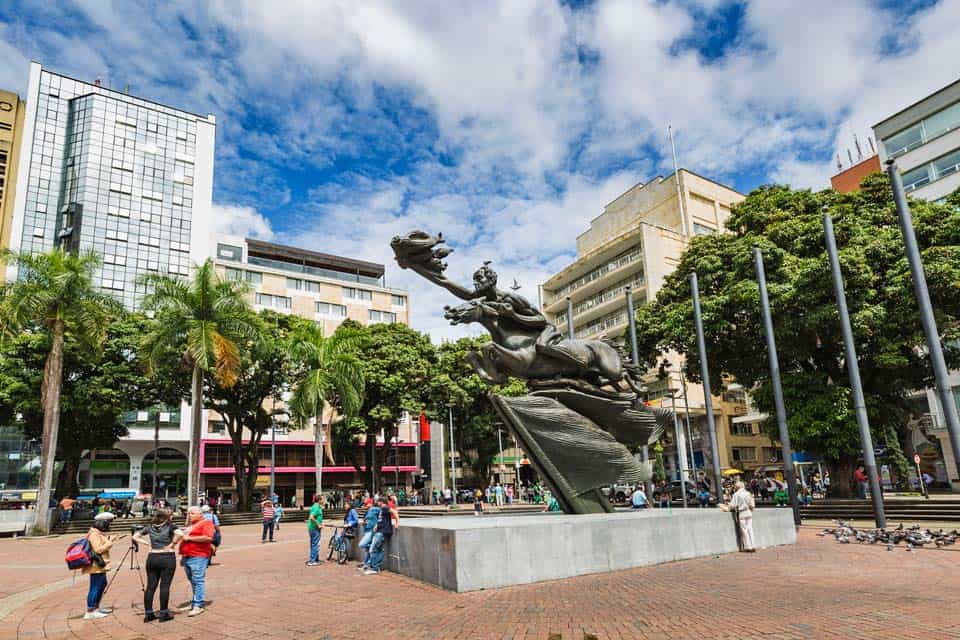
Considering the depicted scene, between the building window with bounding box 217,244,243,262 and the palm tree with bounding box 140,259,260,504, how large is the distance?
111ft

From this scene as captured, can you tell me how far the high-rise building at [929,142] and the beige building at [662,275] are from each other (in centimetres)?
1145

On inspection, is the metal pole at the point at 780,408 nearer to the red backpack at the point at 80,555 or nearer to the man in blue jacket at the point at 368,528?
the man in blue jacket at the point at 368,528

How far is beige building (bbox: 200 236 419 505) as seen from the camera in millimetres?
51062

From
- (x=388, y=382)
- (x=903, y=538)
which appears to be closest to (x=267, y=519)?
(x=903, y=538)

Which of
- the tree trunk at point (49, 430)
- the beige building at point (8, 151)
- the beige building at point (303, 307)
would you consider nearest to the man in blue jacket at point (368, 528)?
the tree trunk at point (49, 430)

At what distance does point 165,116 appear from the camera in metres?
56.2

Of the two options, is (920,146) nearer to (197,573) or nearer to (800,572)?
(800,572)

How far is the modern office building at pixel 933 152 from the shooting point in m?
35.2

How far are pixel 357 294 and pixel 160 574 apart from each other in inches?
2175

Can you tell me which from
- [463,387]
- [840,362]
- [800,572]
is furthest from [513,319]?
[463,387]

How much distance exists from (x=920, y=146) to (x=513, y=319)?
3716 cm

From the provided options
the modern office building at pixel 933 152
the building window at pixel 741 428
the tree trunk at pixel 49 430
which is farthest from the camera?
the building window at pixel 741 428

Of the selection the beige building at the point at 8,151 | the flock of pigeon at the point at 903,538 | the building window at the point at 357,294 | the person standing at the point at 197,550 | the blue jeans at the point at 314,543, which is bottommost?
the flock of pigeon at the point at 903,538

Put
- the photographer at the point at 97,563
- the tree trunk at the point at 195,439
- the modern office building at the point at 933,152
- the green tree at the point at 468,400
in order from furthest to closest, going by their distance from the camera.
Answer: the green tree at the point at 468,400 < the modern office building at the point at 933,152 < the tree trunk at the point at 195,439 < the photographer at the point at 97,563
